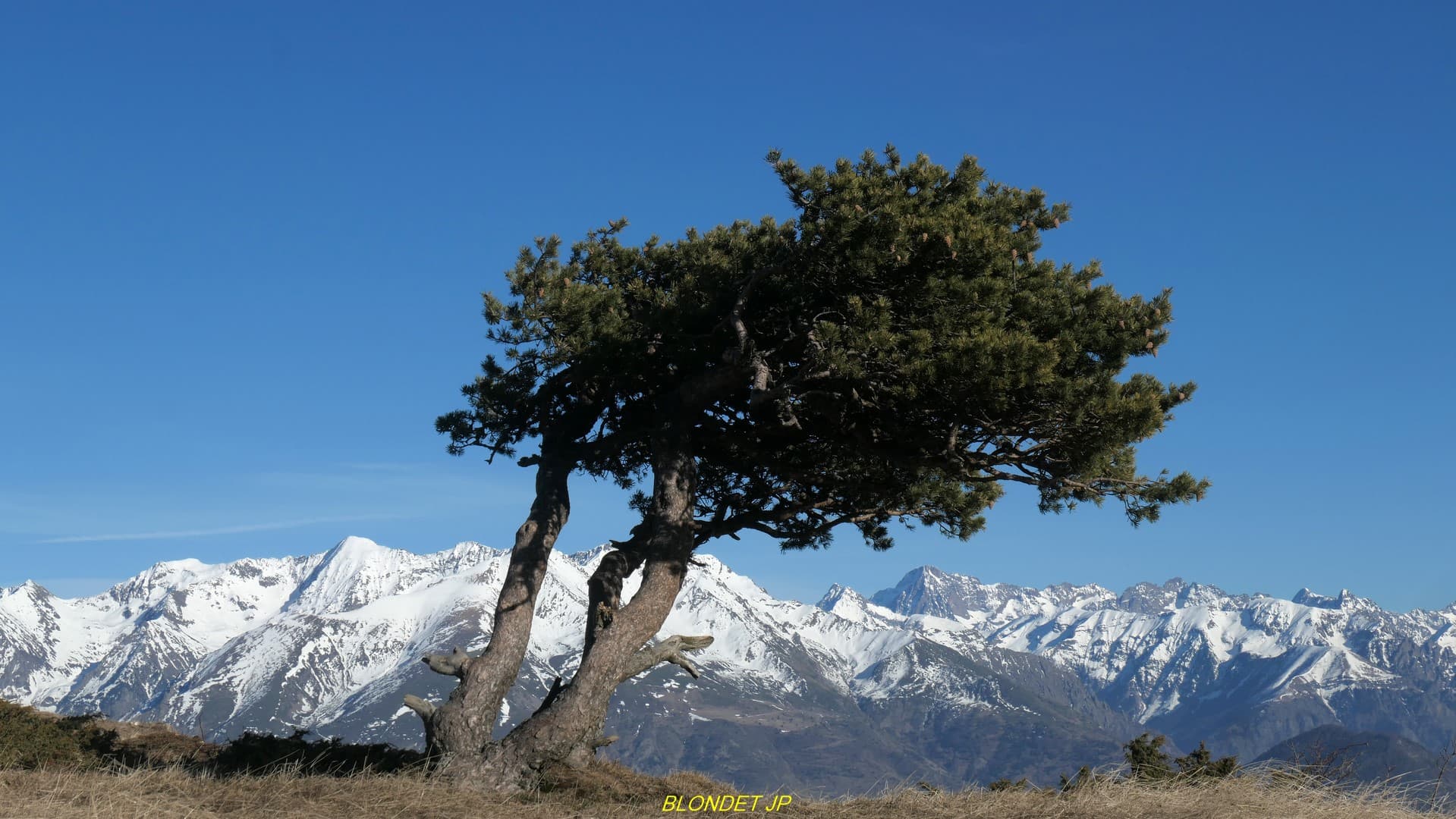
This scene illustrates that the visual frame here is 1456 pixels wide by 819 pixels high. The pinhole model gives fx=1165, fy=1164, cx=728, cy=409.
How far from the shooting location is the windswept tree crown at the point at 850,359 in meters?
17.0

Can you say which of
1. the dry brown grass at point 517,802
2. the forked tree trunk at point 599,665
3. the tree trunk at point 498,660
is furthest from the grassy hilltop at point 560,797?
the tree trunk at point 498,660

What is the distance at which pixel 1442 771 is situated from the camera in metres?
11.8

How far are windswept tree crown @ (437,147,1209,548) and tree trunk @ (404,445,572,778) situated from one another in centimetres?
90

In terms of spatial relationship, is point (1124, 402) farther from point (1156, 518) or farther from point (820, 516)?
point (820, 516)

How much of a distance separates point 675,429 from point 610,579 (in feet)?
9.24

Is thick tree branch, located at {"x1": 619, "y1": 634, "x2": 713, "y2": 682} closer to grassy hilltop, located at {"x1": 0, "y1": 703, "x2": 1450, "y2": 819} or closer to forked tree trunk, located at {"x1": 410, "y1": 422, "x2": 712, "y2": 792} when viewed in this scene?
forked tree trunk, located at {"x1": 410, "y1": 422, "x2": 712, "y2": 792}

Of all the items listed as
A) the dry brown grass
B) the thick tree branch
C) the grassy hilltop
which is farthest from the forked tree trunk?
the dry brown grass

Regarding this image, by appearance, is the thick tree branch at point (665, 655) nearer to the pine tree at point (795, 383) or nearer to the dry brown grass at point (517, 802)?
the pine tree at point (795, 383)

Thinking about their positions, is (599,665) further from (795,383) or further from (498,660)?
(795,383)

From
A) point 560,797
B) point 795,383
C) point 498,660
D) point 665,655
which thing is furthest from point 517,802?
point 795,383

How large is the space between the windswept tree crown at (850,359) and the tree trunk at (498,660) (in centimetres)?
90

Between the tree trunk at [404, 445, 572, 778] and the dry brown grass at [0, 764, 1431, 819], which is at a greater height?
the tree trunk at [404, 445, 572, 778]

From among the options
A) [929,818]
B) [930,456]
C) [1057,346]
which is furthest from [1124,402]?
[929,818]

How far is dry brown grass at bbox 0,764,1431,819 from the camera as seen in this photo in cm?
1179
